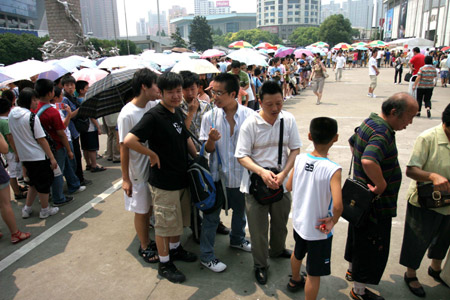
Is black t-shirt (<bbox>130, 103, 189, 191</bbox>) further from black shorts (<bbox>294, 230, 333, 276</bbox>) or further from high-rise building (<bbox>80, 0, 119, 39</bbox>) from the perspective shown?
high-rise building (<bbox>80, 0, 119, 39</bbox>)

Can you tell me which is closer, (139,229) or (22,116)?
(139,229)

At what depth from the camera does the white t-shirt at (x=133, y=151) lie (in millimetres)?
3104

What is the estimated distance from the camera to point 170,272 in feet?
10.1

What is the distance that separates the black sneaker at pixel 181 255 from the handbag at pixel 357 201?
1678mm

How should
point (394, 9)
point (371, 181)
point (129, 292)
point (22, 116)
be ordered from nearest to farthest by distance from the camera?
point (371, 181), point (129, 292), point (22, 116), point (394, 9)

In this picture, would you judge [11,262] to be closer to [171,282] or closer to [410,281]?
[171,282]

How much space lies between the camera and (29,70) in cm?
616

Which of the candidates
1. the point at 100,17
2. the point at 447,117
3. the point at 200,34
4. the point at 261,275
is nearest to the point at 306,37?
the point at 200,34

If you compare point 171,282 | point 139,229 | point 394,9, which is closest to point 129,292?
point 171,282

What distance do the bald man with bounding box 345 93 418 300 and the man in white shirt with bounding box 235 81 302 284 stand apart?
580 mm

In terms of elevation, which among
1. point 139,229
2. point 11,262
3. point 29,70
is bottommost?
point 11,262

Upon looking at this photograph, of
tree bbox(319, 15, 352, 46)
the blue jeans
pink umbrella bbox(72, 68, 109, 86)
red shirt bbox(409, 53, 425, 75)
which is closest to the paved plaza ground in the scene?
the blue jeans

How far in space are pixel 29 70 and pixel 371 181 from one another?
635 centimetres

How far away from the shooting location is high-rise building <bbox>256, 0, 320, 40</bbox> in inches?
5576
